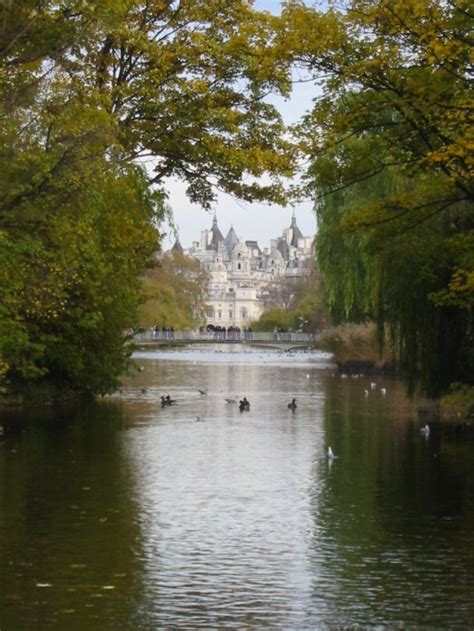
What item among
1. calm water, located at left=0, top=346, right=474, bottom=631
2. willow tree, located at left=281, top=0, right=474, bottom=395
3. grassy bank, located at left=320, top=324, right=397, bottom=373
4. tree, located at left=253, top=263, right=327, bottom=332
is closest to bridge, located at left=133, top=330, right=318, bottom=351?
tree, located at left=253, top=263, right=327, bottom=332

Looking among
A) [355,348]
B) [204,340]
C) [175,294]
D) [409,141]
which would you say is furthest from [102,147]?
[204,340]

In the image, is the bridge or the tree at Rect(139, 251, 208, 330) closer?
the tree at Rect(139, 251, 208, 330)

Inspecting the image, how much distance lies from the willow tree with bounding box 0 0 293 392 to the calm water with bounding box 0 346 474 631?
10.0ft

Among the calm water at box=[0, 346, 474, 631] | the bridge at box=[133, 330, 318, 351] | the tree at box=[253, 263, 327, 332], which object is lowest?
the calm water at box=[0, 346, 474, 631]

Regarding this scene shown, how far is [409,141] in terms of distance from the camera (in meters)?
22.0

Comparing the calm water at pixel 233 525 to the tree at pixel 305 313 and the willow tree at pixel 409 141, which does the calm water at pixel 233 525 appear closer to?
the willow tree at pixel 409 141

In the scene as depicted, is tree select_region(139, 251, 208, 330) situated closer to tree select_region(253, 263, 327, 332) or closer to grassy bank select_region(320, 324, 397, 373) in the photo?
tree select_region(253, 263, 327, 332)

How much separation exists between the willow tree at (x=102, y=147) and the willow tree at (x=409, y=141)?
0.96 metres

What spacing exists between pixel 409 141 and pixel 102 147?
5.70 m

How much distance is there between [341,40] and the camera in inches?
811

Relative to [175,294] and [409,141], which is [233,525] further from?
[175,294]

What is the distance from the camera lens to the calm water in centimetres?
1180

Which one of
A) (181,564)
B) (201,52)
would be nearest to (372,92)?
(201,52)

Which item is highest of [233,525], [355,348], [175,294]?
[175,294]
